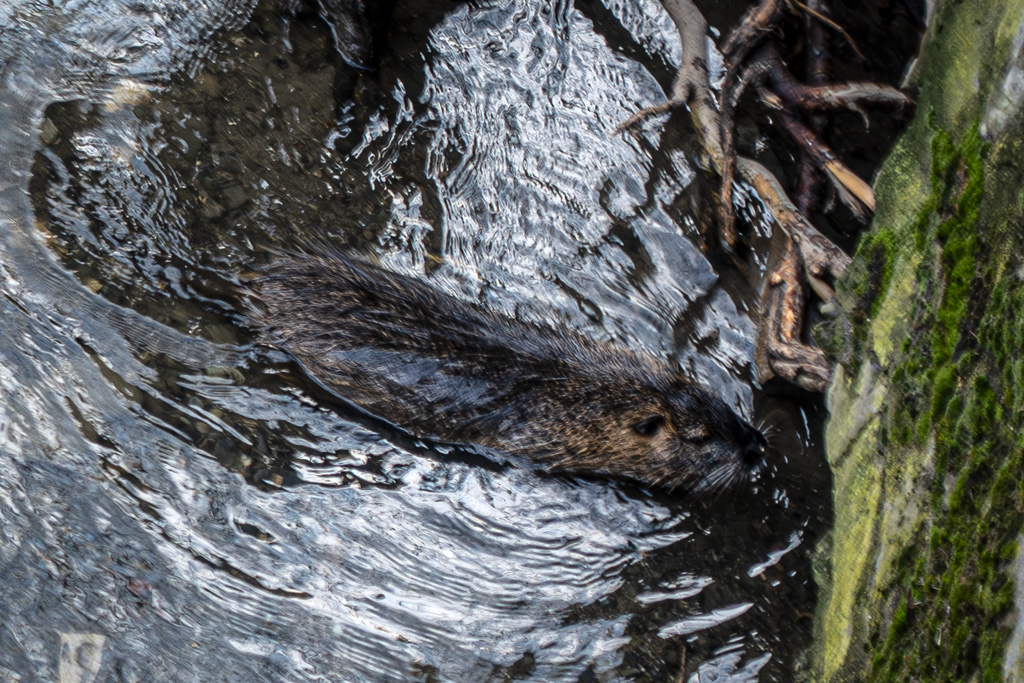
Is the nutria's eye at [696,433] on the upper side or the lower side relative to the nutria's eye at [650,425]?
upper

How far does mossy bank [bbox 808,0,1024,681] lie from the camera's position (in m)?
2.13

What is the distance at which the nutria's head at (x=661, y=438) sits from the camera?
382 cm

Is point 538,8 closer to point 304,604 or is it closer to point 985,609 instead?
point 304,604

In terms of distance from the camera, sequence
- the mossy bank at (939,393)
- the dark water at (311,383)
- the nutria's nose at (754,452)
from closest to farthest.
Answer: the mossy bank at (939,393), the dark water at (311,383), the nutria's nose at (754,452)

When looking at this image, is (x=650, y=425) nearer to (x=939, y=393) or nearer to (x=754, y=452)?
(x=754, y=452)

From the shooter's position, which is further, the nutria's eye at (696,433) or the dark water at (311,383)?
the nutria's eye at (696,433)

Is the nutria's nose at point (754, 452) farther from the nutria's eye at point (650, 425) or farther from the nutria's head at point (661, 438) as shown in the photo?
the nutria's eye at point (650, 425)

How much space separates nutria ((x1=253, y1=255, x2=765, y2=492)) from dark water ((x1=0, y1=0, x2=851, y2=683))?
0.37ft

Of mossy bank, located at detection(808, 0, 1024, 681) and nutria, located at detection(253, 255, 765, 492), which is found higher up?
mossy bank, located at detection(808, 0, 1024, 681)

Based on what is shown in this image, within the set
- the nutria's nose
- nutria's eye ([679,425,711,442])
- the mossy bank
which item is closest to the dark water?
the nutria's nose

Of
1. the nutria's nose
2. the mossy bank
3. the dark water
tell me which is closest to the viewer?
the mossy bank

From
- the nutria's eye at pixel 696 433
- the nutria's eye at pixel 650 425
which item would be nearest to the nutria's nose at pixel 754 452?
the nutria's eye at pixel 696 433

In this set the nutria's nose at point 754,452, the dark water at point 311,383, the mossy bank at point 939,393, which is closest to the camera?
the mossy bank at point 939,393

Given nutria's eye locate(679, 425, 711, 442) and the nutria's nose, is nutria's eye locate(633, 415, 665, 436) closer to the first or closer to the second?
nutria's eye locate(679, 425, 711, 442)
